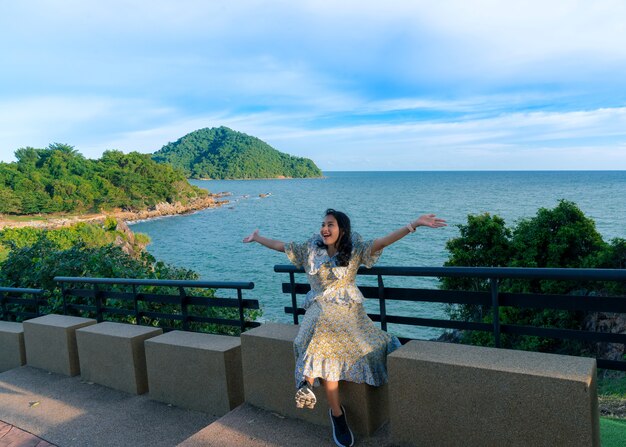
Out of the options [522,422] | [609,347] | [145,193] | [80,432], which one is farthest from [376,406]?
[145,193]

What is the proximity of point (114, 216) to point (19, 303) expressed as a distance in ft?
287

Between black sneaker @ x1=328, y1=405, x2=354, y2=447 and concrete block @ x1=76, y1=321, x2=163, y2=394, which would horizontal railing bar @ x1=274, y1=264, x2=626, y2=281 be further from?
concrete block @ x1=76, y1=321, x2=163, y2=394

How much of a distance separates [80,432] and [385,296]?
9.42 feet

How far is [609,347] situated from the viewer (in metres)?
12.8

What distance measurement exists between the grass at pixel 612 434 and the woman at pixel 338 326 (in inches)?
65.8

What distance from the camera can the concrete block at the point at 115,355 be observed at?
4.86 m

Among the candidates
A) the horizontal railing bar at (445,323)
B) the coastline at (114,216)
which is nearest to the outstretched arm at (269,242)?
the horizontal railing bar at (445,323)

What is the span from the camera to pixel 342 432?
3.24 meters

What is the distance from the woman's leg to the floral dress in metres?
0.05

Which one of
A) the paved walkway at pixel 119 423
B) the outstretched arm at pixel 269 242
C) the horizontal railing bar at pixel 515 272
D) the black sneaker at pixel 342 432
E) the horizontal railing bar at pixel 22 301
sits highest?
the outstretched arm at pixel 269 242

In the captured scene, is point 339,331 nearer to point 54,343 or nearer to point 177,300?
point 177,300

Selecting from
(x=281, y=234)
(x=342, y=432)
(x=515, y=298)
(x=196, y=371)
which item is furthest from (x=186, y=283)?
(x=281, y=234)

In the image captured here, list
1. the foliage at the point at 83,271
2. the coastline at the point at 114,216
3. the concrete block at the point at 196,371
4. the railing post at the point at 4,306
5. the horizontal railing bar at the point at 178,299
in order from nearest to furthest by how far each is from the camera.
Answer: the concrete block at the point at 196,371
the horizontal railing bar at the point at 178,299
the railing post at the point at 4,306
the foliage at the point at 83,271
the coastline at the point at 114,216

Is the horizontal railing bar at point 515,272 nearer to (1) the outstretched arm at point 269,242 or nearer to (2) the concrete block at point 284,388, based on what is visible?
(1) the outstretched arm at point 269,242
